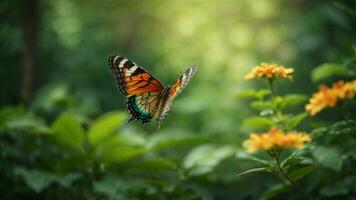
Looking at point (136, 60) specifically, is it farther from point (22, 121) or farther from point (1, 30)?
point (22, 121)

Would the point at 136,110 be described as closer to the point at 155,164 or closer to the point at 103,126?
the point at 103,126

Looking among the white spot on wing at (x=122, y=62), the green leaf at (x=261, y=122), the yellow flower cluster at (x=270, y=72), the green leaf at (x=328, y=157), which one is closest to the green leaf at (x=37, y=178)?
the white spot on wing at (x=122, y=62)

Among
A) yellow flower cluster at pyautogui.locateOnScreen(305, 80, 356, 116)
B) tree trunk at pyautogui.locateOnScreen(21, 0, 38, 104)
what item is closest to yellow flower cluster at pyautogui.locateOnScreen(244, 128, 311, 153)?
yellow flower cluster at pyautogui.locateOnScreen(305, 80, 356, 116)

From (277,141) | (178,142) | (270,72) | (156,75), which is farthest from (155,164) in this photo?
(156,75)

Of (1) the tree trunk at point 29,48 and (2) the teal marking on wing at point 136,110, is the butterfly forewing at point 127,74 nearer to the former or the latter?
(2) the teal marking on wing at point 136,110

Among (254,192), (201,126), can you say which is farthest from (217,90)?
(254,192)
